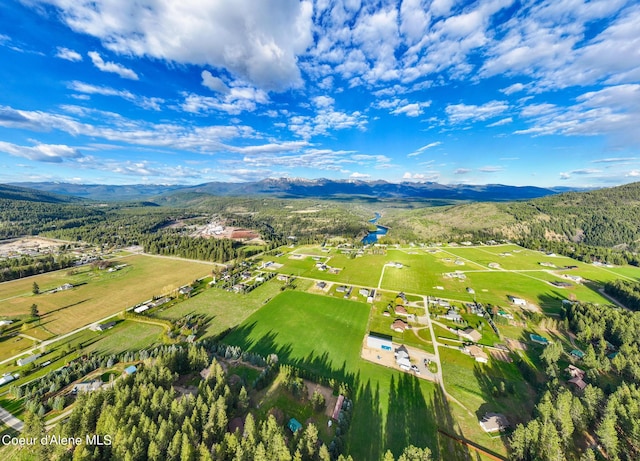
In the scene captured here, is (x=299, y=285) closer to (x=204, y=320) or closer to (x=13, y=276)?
(x=204, y=320)

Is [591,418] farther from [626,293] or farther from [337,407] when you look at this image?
[626,293]

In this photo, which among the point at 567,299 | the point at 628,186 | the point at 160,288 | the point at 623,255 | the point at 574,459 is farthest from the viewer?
the point at 628,186

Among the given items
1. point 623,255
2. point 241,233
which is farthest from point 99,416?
point 623,255

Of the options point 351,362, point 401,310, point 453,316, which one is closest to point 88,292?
point 351,362

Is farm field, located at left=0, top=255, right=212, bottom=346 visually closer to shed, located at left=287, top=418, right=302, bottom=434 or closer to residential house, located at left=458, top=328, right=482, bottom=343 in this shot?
shed, located at left=287, top=418, right=302, bottom=434

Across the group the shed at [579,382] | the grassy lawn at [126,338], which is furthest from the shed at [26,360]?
the shed at [579,382]

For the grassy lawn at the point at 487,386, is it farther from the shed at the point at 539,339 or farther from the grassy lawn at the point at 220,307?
the grassy lawn at the point at 220,307
